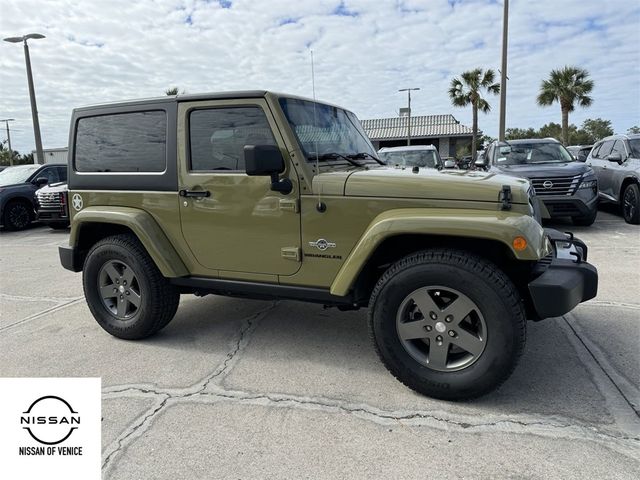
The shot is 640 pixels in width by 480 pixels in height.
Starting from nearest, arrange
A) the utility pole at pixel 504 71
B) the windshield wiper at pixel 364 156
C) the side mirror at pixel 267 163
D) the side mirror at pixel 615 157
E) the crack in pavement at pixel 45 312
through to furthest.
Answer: the side mirror at pixel 267 163 < the windshield wiper at pixel 364 156 < the crack in pavement at pixel 45 312 < the side mirror at pixel 615 157 < the utility pole at pixel 504 71

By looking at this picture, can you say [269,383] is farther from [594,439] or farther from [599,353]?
[599,353]

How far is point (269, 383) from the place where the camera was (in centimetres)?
323

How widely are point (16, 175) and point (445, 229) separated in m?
13.5

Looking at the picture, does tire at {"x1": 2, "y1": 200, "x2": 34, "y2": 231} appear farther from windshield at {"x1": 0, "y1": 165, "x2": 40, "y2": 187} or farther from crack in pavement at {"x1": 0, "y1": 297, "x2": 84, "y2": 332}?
crack in pavement at {"x1": 0, "y1": 297, "x2": 84, "y2": 332}

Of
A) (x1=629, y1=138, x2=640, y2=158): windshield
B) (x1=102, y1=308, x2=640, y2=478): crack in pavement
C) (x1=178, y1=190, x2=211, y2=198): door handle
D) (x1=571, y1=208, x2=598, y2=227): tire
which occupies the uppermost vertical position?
(x1=629, y1=138, x2=640, y2=158): windshield

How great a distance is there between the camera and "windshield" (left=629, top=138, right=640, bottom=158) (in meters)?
9.12

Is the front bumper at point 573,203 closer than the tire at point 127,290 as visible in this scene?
No

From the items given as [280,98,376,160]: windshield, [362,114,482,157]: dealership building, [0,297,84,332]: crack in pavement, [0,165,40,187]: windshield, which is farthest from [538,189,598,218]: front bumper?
[362,114,482,157]: dealership building

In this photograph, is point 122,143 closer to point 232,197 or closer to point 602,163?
point 232,197

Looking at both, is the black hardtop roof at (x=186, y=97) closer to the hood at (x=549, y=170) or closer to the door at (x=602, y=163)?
the hood at (x=549, y=170)

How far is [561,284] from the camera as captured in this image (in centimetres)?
271

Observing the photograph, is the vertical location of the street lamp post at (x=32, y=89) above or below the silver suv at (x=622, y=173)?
above

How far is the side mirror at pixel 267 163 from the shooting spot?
9.70 feet

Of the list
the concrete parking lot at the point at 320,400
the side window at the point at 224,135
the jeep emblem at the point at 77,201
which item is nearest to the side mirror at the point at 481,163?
the concrete parking lot at the point at 320,400
